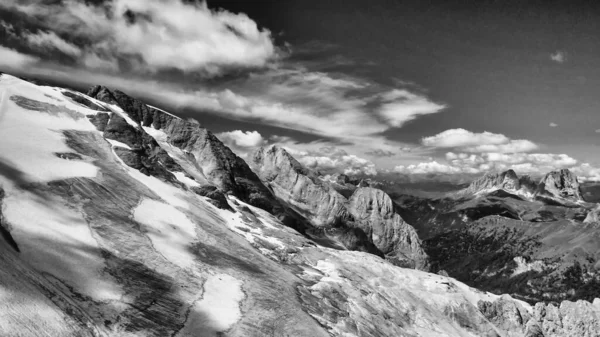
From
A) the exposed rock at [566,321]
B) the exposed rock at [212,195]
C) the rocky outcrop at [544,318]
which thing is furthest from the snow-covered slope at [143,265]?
the exposed rock at [566,321]

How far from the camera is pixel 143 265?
192 feet

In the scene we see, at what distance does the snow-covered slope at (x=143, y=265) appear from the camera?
149ft

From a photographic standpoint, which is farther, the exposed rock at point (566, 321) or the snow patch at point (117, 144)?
the exposed rock at point (566, 321)

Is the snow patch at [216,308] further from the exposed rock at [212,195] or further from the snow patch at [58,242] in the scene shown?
the exposed rock at [212,195]

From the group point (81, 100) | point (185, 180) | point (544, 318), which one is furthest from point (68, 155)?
point (544, 318)

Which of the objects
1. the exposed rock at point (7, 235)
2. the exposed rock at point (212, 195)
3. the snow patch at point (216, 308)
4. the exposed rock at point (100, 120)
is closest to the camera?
the exposed rock at point (7, 235)

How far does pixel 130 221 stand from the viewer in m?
70.2

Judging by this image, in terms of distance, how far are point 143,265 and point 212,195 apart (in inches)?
2787

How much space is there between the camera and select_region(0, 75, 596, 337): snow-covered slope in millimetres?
45281

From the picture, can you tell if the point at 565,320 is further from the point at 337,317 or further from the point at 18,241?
the point at 18,241

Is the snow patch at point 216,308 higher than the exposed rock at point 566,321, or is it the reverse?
the snow patch at point 216,308

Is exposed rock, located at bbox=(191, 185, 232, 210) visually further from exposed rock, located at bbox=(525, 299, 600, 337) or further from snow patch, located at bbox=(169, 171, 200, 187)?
exposed rock, located at bbox=(525, 299, 600, 337)

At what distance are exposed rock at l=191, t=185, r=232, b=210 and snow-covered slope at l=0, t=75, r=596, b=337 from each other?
2.81 meters

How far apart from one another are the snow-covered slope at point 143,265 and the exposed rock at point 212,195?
2.81 m
